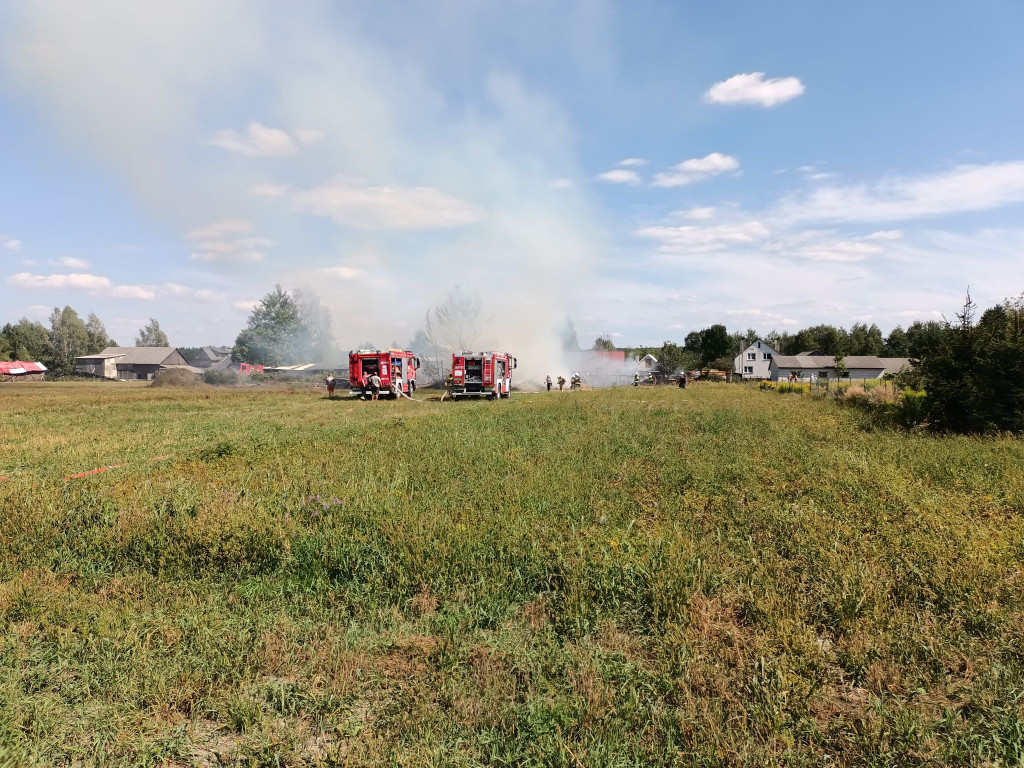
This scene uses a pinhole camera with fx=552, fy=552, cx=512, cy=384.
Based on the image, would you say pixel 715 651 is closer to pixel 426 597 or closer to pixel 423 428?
pixel 426 597

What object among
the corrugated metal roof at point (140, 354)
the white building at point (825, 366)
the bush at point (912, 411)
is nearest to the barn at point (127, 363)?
the corrugated metal roof at point (140, 354)

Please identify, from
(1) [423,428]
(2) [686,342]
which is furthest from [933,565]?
(2) [686,342]

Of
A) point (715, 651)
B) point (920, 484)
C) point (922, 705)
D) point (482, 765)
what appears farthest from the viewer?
point (920, 484)

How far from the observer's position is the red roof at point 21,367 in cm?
8900

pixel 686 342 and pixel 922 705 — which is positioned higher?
pixel 686 342

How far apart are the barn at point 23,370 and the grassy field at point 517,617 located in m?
105

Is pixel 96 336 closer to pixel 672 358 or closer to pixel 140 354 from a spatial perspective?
pixel 140 354

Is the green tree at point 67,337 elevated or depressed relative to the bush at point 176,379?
elevated

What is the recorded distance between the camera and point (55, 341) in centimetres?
10638

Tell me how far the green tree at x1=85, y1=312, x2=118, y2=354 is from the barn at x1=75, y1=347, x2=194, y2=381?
21.5ft

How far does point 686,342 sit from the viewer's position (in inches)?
5015

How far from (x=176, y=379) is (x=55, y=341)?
246ft

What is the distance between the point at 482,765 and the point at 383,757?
0.55 metres

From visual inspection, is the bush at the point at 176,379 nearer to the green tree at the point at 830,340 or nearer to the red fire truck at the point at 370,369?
the red fire truck at the point at 370,369
